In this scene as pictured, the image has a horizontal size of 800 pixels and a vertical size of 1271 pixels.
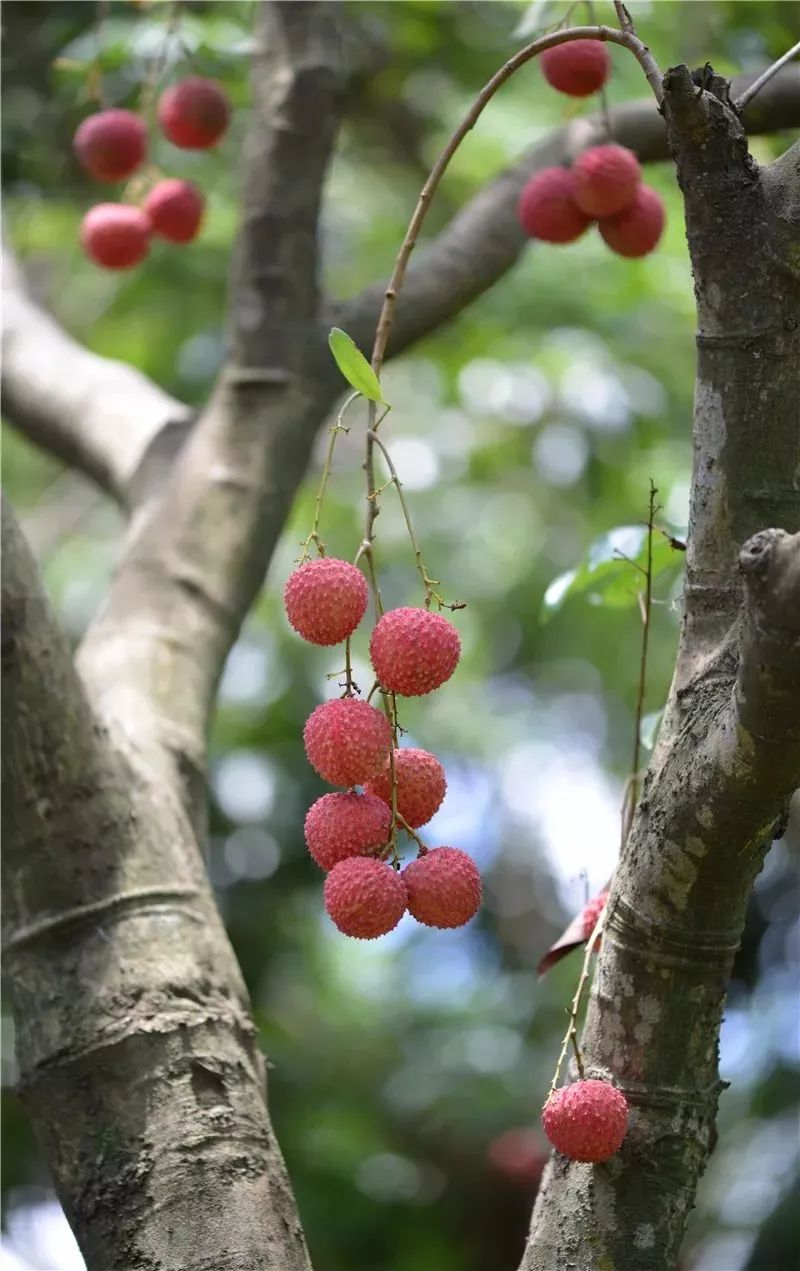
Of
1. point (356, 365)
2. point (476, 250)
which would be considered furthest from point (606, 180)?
point (356, 365)

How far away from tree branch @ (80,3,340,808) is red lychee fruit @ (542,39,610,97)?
415mm

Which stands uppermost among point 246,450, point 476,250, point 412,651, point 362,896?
point 476,250

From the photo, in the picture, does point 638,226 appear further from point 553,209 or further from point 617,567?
point 617,567

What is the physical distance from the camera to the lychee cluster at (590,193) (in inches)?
58.1

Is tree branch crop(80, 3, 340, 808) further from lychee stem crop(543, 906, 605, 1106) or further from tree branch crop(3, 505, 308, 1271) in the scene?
lychee stem crop(543, 906, 605, 1106)

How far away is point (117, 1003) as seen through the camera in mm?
1126

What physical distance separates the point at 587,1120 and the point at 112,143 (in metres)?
1.53

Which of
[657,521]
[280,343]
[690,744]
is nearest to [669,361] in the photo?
[280,343]

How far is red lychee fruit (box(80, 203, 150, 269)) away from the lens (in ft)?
6.54

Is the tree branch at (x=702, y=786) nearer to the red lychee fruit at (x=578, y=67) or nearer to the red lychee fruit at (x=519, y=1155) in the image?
the red lychee fruit at (x=578, y=67)

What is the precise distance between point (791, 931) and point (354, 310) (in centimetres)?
132

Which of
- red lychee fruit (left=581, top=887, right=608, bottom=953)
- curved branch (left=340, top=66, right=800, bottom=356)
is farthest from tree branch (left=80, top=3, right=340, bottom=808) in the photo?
red lychee fruit (left=581, top=887, right=608, bottom=953)

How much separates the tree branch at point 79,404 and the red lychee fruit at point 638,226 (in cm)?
61

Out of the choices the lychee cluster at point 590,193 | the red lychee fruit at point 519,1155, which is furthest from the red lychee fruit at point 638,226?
the red lychee fruit at point 519,1155
